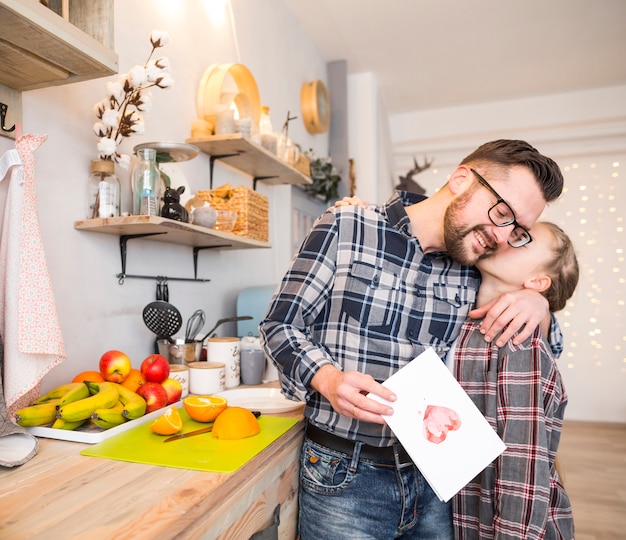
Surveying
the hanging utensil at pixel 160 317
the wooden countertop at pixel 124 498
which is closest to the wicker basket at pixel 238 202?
the hanging utensil at pixel 160 317

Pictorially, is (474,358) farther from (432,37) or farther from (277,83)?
(432,37)

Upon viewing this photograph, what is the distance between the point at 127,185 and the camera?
5.35ft

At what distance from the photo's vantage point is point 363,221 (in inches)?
50.5

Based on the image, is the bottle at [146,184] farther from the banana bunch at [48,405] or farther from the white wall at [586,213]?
the white wall at [586,213]

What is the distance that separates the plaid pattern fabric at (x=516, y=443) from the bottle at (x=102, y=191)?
1047 millimetres

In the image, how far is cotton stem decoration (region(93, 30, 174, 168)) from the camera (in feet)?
4.65

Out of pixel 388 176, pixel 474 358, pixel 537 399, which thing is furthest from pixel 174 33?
pixel 388 176

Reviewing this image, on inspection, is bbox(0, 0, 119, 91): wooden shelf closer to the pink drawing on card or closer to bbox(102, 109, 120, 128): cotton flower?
bbox(102, 109, 120, 128): cotton flower

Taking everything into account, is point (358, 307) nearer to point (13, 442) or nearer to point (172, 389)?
point (172, 389)

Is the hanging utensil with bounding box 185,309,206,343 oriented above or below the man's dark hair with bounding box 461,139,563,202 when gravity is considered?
below

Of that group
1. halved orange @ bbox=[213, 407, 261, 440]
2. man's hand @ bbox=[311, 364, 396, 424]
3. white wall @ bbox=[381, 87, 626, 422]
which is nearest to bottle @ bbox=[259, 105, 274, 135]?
Result: halved orange @ bbox=[213, 407, 261, 440]

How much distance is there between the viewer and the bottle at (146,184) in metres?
1.48

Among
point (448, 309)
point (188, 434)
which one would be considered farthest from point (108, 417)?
point (448, 309)

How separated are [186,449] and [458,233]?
82 cm
